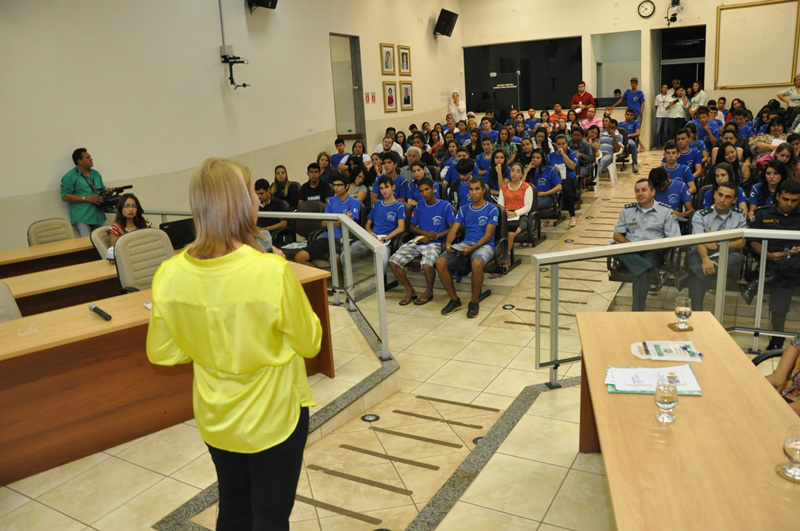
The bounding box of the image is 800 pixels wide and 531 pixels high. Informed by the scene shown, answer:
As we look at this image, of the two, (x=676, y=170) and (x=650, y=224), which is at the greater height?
(x=676, y=170)

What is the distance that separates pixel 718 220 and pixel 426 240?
275 centimetres

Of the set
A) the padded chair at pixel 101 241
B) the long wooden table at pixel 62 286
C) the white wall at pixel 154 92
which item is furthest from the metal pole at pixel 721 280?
the white wall at pixel 154 92

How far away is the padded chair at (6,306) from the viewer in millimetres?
4184

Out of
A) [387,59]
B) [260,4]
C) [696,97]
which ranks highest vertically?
[260,4]

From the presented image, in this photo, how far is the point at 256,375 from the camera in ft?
6.44

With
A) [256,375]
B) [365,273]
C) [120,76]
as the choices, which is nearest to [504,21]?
[120,76]

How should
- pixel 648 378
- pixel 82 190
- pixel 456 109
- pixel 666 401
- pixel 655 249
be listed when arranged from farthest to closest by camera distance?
pixel 456 109
pixel 82 190
pixel 655 249
pixel 648 378
pixel 666 401

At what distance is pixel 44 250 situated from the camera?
6305 mm

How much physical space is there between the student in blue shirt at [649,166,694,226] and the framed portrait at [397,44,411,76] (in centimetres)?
842

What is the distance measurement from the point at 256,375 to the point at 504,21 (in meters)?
15.8

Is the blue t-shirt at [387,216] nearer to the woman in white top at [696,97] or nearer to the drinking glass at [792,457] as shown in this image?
the drinking glass at [792,457]

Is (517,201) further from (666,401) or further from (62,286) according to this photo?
(666,401)

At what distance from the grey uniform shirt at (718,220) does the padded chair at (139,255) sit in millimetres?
4325

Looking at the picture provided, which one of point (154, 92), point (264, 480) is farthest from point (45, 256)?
point (264, 480)
